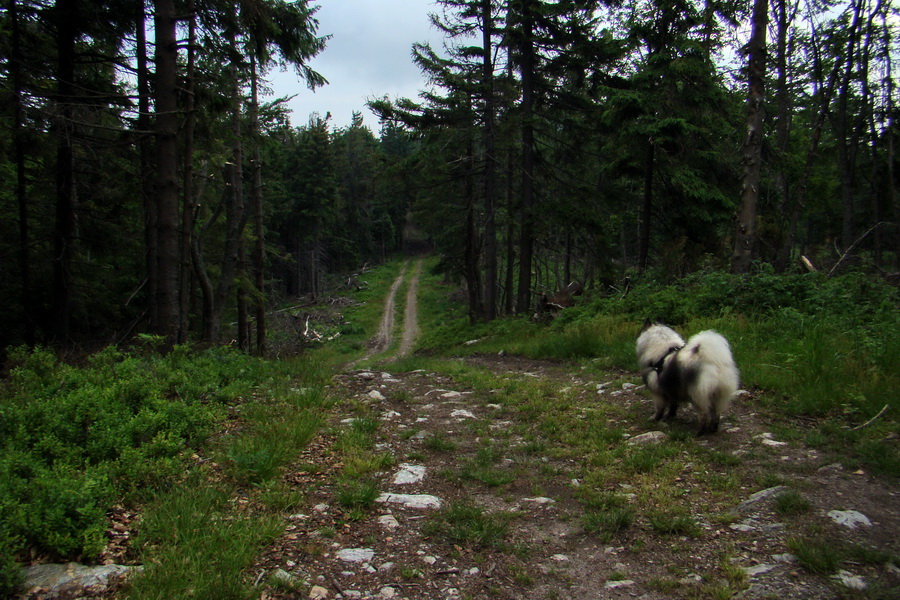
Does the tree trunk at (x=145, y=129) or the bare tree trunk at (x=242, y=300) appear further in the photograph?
the bare tree trunk at (x=242, y=300)

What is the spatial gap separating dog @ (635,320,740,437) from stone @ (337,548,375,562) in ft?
12.2

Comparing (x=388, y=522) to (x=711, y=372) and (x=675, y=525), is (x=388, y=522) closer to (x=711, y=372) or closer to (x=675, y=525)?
(x=675, y=525)

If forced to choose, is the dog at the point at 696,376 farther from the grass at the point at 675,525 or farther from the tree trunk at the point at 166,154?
the tree trunk at the point at 166,154

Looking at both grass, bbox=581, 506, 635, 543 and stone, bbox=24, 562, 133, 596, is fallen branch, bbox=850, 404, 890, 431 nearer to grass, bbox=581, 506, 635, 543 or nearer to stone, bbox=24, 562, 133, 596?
grass, bbox=581, 506, 635, 543

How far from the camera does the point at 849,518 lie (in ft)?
10.9

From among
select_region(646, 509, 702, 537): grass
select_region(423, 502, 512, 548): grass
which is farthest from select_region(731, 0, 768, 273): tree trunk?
select_region(423, 502, 512, 548): grass

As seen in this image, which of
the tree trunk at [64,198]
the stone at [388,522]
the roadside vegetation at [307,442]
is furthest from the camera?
the tree trunk at [64,198]

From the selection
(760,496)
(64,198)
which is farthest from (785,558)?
(64,198)

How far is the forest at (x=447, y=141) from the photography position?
9.20m

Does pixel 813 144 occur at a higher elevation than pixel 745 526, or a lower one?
higher

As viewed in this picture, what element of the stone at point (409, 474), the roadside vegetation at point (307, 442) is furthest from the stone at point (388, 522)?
the stone at point (409, 474)

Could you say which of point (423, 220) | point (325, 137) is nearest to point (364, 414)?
point (423, 220)

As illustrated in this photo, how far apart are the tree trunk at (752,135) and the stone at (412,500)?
8869mm

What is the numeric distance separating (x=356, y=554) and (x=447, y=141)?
15029mm
